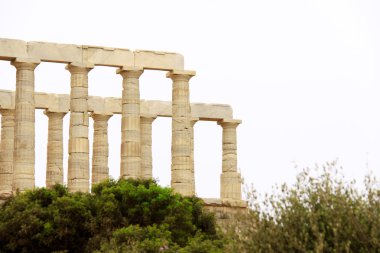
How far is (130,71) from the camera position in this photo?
184 ft

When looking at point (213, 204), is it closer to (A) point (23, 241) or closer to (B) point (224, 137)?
(B) point (224, 137)

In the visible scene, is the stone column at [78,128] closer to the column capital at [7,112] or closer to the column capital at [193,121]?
the column capital at [7,112]

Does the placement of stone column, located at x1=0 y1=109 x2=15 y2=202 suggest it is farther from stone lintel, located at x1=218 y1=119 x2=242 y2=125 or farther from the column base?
the column base

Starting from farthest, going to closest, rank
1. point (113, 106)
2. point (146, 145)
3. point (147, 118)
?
point (146, 145) < point (147, 118) < point (113, 106)

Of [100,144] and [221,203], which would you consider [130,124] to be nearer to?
[221,203]

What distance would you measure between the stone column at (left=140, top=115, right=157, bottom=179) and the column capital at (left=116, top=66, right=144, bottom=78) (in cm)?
925

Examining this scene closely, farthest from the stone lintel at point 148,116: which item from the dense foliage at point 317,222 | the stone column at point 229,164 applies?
the dense foliage at point 317,222

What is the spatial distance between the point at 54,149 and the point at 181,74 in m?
10.5

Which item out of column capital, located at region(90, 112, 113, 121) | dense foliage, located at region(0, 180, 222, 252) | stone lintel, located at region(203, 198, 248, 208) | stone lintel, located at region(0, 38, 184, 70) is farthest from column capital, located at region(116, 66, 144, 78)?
dense foliage, located at region(0, 180, 222, 252)

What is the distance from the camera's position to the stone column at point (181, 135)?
57.1 meters

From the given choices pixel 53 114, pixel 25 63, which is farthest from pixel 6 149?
pixel 25 63

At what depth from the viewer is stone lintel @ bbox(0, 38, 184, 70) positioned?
5300 centimetres

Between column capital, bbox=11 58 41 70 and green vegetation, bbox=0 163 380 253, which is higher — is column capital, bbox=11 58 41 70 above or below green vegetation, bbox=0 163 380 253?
above

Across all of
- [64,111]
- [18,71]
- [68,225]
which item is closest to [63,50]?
[18,71]
